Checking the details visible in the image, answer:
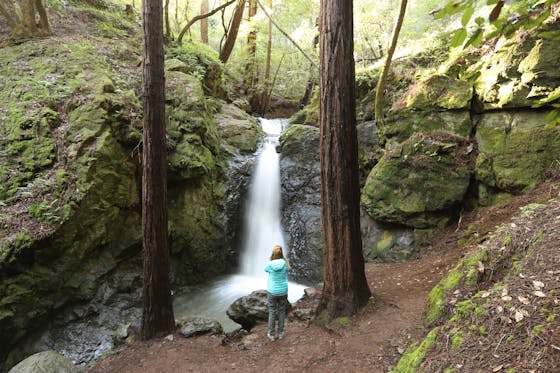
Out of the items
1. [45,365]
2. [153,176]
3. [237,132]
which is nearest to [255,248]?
[237,132]

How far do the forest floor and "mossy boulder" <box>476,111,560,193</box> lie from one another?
48cm

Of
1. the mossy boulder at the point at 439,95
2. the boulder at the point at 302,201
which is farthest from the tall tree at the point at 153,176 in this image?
the mossy boulder at the point at 439,95

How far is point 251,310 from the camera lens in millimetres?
6508

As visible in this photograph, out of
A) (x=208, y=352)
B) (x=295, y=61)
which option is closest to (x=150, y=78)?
(x=208, y=352)

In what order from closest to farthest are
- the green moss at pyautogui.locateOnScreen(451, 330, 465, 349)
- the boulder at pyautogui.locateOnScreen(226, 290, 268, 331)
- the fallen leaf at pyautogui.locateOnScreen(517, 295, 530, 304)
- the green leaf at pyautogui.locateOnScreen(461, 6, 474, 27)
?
the green leaf at pyautogui.locateOnScreen(461, 6, 474, 27) < the fallen leaf at pyautogui.locateOnScreen(517, 295, 530, 304) < the green moss at pyautogui.locateOnScreen(451, 330, 465, 349) < the boulder at pyautogui.locateOnScreen(226, 290, 268, 331)

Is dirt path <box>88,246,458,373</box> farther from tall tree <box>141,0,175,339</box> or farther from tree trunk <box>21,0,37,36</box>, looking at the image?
tree trunk <box>21,0,37,36</box>

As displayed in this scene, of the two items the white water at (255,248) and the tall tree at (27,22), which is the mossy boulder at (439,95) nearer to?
the white water at (255,248)

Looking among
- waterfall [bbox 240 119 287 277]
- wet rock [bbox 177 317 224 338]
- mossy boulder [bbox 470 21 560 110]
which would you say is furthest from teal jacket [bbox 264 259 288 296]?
mossy boulder [bbox 470 21 560 110]

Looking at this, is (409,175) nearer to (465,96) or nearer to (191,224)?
(465,96)

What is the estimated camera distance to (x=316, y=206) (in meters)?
10.9

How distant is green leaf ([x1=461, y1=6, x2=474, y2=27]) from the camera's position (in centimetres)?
133

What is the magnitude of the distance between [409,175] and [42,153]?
846 centimetres

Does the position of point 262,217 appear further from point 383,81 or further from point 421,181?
point 383,81

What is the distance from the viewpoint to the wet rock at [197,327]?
240 inches
